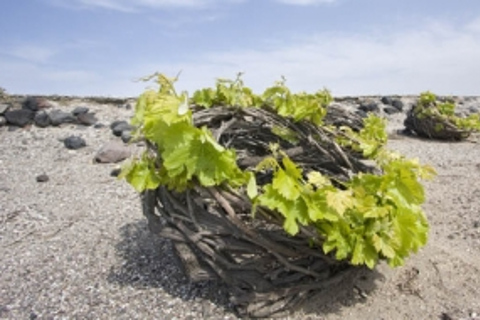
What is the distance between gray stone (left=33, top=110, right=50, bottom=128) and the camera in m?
7.78

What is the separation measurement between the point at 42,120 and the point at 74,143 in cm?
151

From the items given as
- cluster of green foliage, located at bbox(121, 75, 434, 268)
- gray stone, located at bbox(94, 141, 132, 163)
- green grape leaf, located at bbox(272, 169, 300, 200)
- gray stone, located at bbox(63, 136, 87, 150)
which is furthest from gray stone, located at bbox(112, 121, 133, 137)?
green grape leaf, located at bbox(272, 169, 300, 200)

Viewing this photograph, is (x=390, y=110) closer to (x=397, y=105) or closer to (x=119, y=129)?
(x=397, y=105)

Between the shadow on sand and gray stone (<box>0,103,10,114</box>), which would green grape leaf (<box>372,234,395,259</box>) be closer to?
the shadow on sand

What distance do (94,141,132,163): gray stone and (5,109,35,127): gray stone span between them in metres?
2.55

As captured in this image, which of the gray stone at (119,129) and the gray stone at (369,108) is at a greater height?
the gray stone at (369,108)

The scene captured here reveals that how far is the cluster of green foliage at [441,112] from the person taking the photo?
778 centimetres

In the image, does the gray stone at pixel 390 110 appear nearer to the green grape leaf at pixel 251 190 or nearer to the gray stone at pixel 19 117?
the gray stone at pixel 19 117

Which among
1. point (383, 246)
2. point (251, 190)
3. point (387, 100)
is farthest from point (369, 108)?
point (251, 190)

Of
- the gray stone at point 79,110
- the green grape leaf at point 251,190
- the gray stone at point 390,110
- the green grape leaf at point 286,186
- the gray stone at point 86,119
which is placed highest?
the green grape leaf at point 286,186

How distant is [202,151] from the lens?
82.4 inches

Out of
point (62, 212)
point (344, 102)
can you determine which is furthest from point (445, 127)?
point (62, 212)

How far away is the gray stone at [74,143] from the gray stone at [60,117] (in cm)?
121

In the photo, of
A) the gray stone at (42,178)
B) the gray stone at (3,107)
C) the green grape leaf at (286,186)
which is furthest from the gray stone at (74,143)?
the green grape leaf at (286,186)
